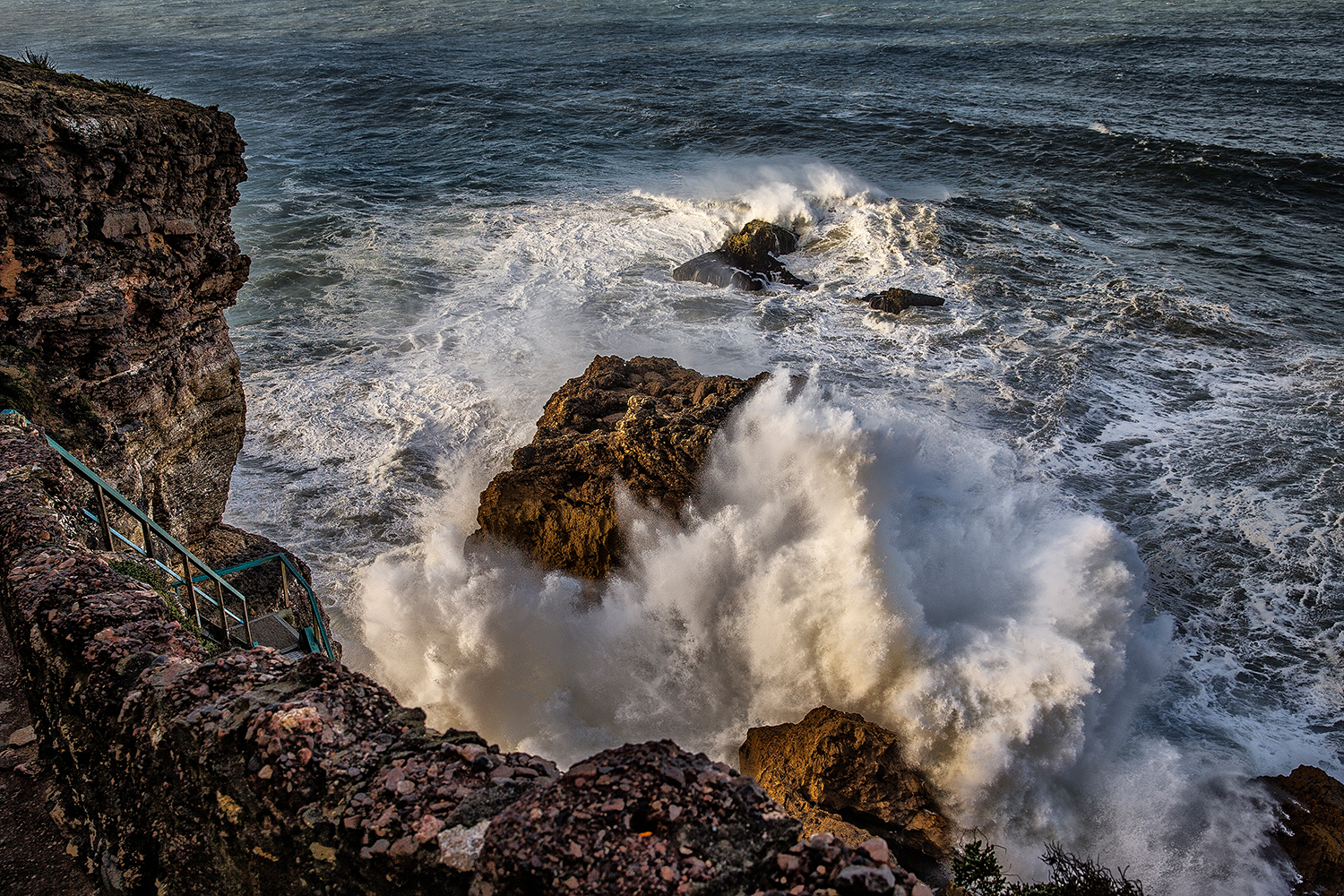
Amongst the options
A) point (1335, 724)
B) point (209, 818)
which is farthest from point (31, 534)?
point (1335, 724)

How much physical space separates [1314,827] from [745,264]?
630 inches

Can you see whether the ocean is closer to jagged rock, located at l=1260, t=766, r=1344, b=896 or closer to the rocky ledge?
jagged rock, located at l=1260, t=766, r=1344, b=896

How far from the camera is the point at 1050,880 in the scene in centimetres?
804

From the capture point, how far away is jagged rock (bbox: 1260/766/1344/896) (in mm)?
7770

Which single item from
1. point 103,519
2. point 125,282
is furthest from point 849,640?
point 125,282

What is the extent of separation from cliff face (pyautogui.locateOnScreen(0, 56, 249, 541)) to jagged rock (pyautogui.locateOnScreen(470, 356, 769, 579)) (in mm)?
3765

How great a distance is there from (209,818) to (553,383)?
42.1 ft

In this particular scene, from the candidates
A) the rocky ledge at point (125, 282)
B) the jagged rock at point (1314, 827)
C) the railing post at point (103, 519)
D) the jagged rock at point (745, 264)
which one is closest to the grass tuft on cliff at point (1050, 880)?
the jagged rock at point (1314, 827)

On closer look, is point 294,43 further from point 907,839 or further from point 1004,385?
point 907,839

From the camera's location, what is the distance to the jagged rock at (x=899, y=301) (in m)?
18.7

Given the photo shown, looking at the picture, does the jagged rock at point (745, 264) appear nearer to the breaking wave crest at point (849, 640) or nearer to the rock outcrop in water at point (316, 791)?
the breaking wave crest at point (849, 640)

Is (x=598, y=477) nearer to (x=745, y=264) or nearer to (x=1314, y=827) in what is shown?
(x=1314, y=827)

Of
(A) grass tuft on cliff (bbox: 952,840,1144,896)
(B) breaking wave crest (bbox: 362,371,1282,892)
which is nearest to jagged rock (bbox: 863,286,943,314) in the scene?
(B) breaking wave crest (bbox: 362,371,1282,892)

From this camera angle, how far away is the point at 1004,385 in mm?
15781
